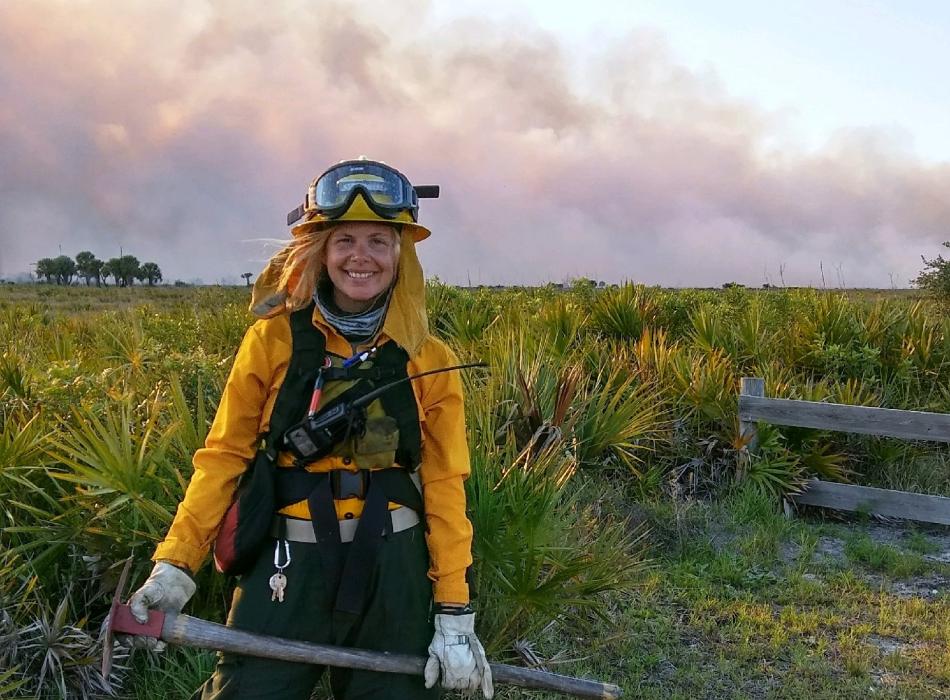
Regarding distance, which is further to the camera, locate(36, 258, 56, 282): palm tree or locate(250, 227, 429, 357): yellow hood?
locate(36, 258, 56, 282): palm tree

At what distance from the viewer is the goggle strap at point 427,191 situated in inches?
113

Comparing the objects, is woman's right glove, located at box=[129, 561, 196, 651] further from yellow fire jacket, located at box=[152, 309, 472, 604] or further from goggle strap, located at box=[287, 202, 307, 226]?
goggle strap, located at box=[287, 202, 307, 226]

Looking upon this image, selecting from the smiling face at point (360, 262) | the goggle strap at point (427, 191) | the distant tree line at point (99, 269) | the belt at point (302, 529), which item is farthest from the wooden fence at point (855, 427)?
the distant tree line at point (99, 269)

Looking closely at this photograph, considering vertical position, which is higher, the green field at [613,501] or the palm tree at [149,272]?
the palm tree at [149,272]

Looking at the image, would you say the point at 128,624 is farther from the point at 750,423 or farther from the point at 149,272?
the point at 149,272

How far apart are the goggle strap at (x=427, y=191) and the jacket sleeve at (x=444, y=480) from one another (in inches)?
23.6

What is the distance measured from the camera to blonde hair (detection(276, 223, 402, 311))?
8.48 feet

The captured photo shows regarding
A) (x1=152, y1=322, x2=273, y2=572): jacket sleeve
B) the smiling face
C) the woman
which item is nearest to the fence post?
the woman

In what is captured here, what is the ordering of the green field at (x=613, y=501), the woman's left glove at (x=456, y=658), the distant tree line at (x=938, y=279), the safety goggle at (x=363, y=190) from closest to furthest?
the woman's left glove at (x=456, y=658)
the safety goggle at (x=363, y=190)
the green field at (x=613, y=501)
the distant tree line at (x=938, y=279)

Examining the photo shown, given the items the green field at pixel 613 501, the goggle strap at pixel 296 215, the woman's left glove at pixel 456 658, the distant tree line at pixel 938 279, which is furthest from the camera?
the distant tree line at pixel 938 279

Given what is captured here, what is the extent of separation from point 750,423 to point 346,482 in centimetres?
630

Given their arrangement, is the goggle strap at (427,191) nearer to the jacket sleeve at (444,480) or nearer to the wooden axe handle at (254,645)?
the jacket sleeve at (444,480)

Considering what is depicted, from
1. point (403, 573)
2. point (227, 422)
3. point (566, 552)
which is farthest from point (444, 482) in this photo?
point (566, 552)

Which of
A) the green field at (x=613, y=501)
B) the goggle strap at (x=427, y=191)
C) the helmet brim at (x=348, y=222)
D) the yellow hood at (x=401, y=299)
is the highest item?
the goggle strap at (x=427, y=191)
